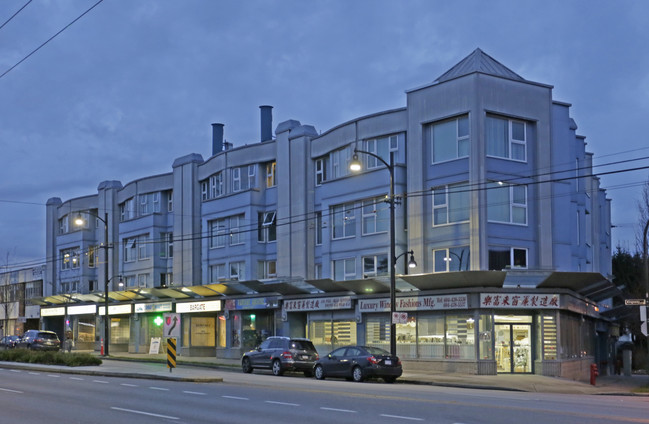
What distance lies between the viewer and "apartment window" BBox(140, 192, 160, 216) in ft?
193

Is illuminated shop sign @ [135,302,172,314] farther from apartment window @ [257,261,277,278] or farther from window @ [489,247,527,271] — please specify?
window @ [489,247,527,271]

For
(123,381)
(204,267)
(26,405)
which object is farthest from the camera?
(204,267)

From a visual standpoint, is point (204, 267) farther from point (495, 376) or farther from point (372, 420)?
point (372, 420)

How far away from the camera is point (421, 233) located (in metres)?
36.8

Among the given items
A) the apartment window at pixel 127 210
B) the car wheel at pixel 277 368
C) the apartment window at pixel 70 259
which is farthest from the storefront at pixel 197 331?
the car wheel at pixel 277 368

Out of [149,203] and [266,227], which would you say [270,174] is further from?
[149,203]

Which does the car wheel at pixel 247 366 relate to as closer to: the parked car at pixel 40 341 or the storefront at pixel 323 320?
the storefront at pixel 323 320

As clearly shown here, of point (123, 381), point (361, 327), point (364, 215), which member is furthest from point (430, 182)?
point (123, 381)

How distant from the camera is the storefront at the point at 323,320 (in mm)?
41156

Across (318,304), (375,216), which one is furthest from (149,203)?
(375,216)

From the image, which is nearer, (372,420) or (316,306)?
(372,420)

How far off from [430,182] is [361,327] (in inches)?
325

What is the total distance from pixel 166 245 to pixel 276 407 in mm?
41601

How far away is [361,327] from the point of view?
132ft
